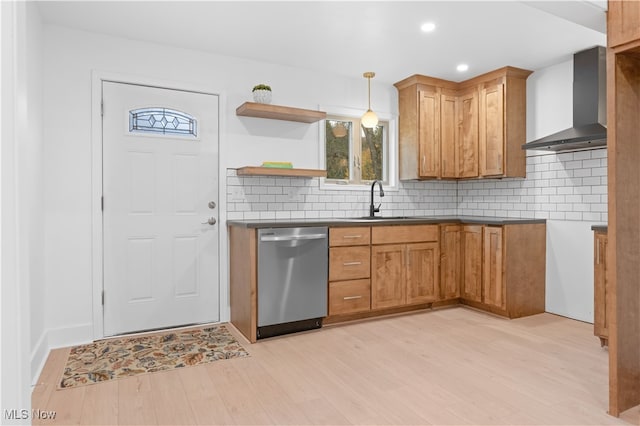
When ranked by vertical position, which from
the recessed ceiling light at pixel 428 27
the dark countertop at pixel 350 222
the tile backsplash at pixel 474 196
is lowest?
the dark countertop at pixel 350 222

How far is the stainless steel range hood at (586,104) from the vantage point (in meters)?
3.51

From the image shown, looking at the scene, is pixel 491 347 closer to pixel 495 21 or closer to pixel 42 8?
pixel 495 21

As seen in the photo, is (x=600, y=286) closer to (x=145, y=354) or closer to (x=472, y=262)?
(x=472, y=262)

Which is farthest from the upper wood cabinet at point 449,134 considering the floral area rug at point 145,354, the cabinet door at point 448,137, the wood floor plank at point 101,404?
the wood floor plank at point 101,404

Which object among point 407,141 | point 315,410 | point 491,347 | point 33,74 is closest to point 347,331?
point 491,347

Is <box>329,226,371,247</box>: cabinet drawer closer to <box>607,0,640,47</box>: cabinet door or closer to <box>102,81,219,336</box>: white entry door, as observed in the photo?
<box>102,81,219,336</box>: white entry door

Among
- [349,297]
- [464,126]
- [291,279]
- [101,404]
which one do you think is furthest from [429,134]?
[101,404]

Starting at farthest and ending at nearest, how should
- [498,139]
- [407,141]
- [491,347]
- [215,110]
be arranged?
[407,141] < [498,139] < [215,110] < [491,347]

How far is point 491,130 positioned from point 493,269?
147 centimetres

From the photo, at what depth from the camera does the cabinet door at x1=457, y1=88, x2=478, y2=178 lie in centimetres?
448

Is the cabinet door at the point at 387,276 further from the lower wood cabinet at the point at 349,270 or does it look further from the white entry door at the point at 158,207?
the white entry door at the point at 158,207

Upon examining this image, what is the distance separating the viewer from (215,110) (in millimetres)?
3801

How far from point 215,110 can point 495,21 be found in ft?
8.10

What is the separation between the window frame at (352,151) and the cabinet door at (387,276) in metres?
0.92
